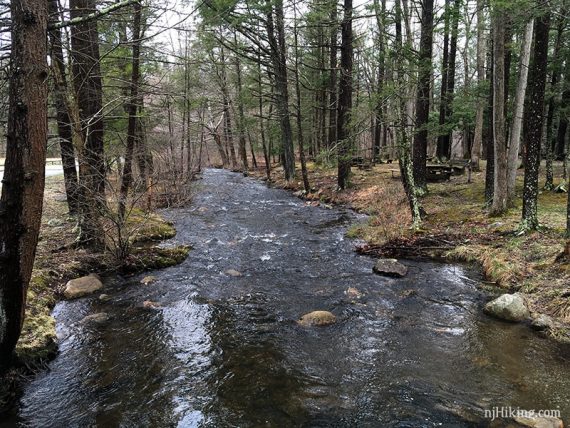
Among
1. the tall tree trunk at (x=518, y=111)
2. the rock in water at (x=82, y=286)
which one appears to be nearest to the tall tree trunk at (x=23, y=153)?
the rock in water at (x=82, y=286)

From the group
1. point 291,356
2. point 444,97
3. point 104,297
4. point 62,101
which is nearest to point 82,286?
point 104,297

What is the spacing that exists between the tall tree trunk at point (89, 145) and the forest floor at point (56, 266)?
1.27 ft

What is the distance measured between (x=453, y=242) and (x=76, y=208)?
31.0 feet

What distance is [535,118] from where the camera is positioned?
888cm

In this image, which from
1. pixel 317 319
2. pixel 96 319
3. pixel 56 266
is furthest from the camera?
pixel 56 266

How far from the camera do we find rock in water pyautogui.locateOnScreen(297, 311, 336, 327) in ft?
21.0

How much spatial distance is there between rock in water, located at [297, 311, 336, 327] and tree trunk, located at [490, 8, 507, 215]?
7.30 m

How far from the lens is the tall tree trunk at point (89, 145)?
315 inches

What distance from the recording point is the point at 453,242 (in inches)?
389

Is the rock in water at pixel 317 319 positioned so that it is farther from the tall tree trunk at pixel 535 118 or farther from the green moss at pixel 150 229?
the green moss at pixel 150 229

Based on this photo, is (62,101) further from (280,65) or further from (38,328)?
(280,65)

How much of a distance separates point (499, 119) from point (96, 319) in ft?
36.4

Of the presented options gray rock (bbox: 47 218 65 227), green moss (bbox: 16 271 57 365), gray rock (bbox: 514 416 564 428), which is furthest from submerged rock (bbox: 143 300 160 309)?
gray rock (bbox: 514 416 564 428)

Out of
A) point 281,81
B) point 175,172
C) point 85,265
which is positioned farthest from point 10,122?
point 281,81
